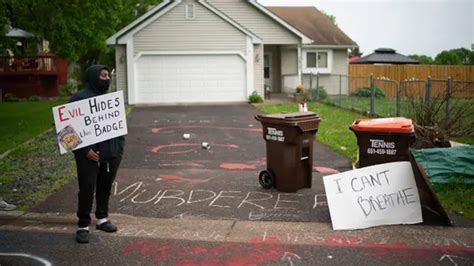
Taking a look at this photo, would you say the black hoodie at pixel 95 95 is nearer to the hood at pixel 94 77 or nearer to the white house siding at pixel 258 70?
the hood at pixel 94 77

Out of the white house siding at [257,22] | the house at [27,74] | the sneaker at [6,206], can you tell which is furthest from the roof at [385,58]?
the sneaker at [6,206]

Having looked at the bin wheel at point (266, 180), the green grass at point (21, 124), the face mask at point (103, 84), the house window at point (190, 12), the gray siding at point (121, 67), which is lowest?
the bin wheel at point (266, 180)

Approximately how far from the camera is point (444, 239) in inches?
241

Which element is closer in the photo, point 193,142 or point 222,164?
point 222,164

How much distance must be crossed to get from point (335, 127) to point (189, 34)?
1140cm

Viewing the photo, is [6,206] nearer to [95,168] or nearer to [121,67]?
[95,168]

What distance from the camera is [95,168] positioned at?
238 inches

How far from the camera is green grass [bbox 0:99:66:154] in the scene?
14323mm

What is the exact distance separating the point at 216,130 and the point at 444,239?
10456 mm

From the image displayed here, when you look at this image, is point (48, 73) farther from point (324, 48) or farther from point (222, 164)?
point (222, 164)

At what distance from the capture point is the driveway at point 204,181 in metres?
7.32

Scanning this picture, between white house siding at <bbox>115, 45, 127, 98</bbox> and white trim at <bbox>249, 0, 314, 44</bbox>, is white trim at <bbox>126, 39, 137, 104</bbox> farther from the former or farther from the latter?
white trim at <bbox>249, 0, 314, 44</bbox>

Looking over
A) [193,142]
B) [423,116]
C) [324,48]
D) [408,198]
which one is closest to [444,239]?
[408,198]

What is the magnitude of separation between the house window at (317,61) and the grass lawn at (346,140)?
7.68 metres
